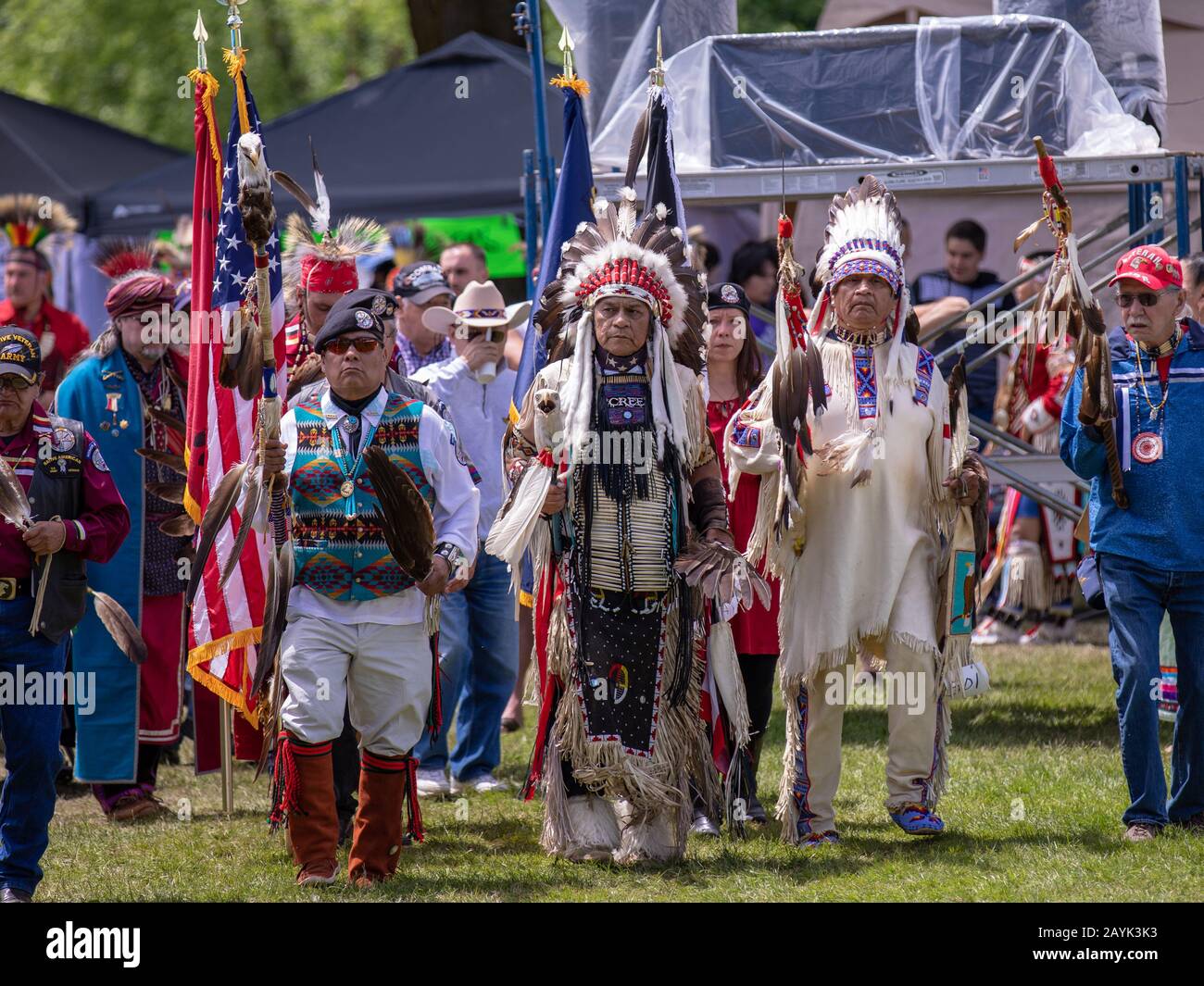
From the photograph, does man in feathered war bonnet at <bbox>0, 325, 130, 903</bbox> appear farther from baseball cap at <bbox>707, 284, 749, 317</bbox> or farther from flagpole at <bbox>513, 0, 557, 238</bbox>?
flagpole at <bbox>513, 0, 557, 238</bbox>

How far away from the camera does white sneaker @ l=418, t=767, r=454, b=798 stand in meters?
7.13

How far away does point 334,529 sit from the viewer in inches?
212

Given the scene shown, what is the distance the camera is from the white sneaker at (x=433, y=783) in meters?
7.13

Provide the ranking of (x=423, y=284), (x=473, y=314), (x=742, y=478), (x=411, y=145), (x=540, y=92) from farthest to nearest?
(x=411, y=145) < (x=540, y=92) < (x=423, y=284) < (x=473, y=314) < (x=742, y=478)

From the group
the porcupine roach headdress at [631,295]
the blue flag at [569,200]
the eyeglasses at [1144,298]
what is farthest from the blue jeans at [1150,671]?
the blue flag at [569,200]

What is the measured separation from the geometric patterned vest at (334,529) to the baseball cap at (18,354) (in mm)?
870

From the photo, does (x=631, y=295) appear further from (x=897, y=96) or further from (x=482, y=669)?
(x=897, y=96)

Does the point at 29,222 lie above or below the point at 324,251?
above

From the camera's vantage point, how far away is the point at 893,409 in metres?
5.82

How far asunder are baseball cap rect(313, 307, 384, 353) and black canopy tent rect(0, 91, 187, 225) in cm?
746

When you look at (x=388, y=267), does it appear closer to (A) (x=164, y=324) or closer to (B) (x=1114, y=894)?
(A) (x=164, y=324)

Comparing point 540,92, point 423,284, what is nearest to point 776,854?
point 423,284

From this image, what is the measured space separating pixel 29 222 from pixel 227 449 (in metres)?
4.20

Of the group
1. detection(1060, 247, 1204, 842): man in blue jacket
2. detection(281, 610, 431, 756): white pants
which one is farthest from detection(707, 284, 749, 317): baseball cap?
detection(281, 610, 431, 756): white pants
